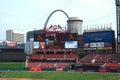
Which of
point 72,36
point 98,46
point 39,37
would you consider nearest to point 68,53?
point 72,36

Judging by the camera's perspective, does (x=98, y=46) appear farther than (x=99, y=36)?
Yes

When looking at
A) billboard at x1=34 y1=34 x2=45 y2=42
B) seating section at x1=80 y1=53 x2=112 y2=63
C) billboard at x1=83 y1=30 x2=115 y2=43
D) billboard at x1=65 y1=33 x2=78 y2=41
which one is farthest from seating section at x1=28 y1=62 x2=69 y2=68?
billboard at x1=83 y1=30 x2=115 y2=43

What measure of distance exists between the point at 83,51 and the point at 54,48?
924cm

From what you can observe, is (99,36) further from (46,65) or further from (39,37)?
(39,37)

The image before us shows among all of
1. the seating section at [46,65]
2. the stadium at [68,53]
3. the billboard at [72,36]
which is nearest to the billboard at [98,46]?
the stadium at [68,53]

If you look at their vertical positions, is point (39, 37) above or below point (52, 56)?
above

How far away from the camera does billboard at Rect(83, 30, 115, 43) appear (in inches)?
3375

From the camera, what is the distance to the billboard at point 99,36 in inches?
3375

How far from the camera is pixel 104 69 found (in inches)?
3135

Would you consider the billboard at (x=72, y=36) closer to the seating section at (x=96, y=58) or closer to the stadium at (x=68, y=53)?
the stadium at (x=68, y=53)

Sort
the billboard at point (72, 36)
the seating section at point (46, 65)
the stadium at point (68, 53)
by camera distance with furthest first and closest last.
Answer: the billboard at point (72, 36), the seating section at point (46, 65), the stadium at point (68, 53)

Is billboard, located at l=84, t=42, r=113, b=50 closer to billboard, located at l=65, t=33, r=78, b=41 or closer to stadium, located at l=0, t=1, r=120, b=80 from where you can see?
stadium, located at l=0, t=1, r=120, b=80

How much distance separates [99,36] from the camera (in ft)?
288

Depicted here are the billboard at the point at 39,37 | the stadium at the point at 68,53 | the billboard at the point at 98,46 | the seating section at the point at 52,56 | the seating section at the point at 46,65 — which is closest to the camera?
the stadium at the point at 68,53
